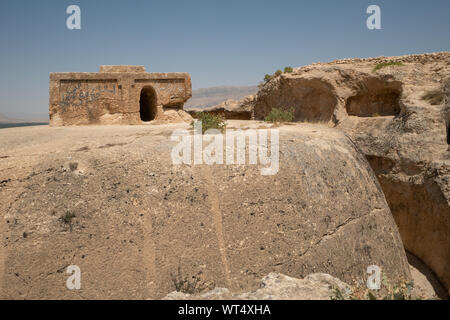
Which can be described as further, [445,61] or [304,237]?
[445,61]

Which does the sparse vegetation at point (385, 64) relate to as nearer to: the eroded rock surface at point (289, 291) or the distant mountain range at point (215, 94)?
the eroded rock surface at point (289, 291)

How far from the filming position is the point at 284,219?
4.80m

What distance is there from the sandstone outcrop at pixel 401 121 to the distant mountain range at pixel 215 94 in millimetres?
95677

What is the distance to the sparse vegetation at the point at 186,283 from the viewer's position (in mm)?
4116

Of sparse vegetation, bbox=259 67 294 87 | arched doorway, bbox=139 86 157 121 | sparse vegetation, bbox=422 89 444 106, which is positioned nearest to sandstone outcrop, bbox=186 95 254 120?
sparse vegetation, bbox=259 67 294 87

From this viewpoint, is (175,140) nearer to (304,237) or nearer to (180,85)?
(304,237)

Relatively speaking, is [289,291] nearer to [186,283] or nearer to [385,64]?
[186,283]

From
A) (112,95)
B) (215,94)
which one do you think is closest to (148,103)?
(112,95)

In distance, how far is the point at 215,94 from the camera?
121188mm

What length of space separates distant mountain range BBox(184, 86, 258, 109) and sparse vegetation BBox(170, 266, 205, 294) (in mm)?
102957

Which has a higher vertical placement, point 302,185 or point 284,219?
point 302,185
